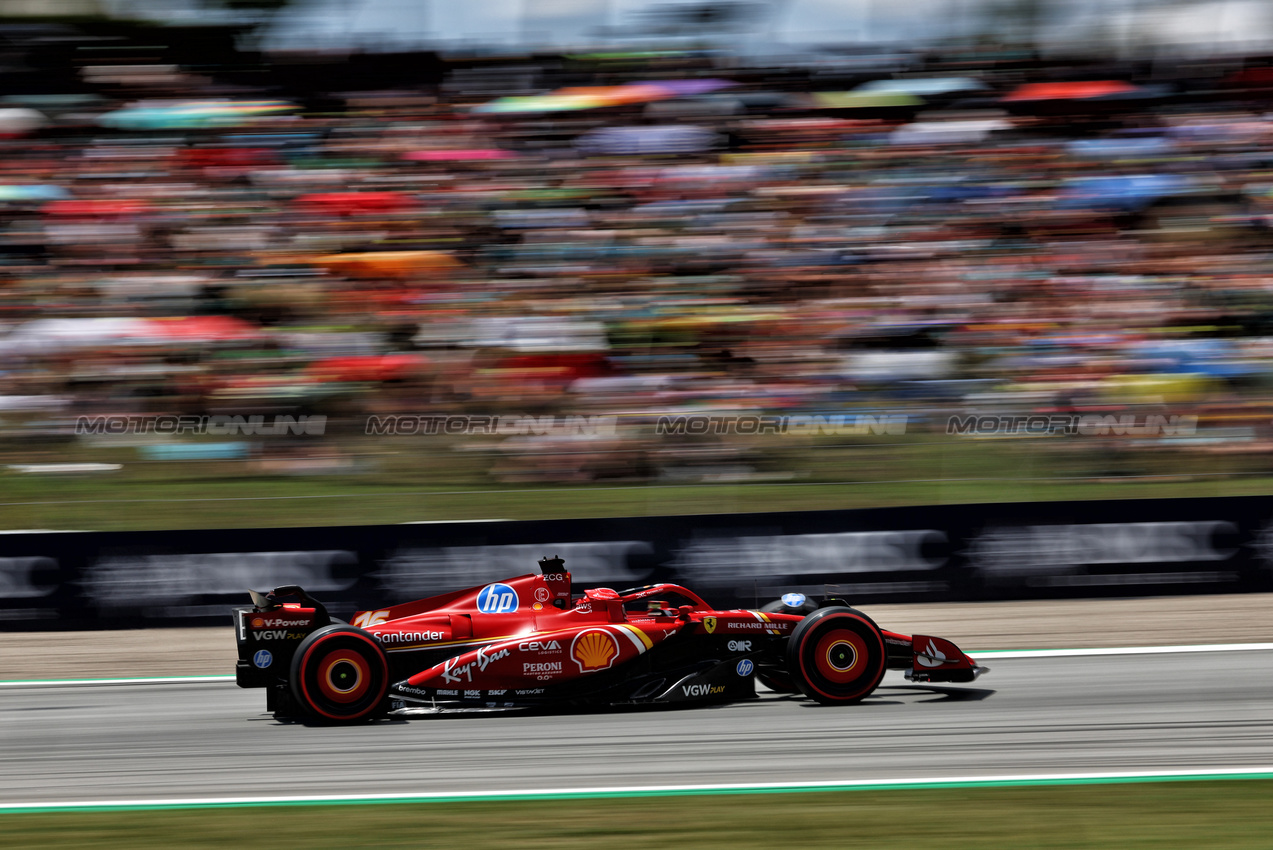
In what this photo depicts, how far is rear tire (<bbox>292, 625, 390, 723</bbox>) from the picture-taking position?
7.04m

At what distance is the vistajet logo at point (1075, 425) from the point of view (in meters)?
11.1

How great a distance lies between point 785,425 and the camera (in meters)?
11.1

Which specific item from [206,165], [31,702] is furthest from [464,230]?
[31,702]

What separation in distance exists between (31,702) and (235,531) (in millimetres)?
2060

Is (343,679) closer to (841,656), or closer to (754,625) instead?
(754,625)

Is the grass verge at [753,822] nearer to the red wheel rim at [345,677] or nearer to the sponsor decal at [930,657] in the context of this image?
the red wheel rim at [345,677]

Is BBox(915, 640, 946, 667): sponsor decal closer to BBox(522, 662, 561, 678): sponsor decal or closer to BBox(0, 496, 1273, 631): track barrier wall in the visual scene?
BBox(522, 662, 561, 678): sponsor decal

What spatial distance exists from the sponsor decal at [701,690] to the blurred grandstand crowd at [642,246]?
147 inches

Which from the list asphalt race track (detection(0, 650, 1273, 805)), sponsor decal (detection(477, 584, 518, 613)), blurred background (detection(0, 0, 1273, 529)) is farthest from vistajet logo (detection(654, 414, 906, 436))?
sponsor decal (detection(477, 584, 518, 613))

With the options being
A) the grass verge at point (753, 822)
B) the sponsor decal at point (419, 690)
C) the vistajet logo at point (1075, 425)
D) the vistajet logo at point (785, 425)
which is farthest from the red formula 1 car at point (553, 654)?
the vistajet logo at point (1075, 425)

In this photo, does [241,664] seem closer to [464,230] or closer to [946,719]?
[946,719]

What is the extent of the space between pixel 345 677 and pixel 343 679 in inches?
0.7

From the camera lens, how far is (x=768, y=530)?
10164mm

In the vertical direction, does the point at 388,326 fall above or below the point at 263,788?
above
